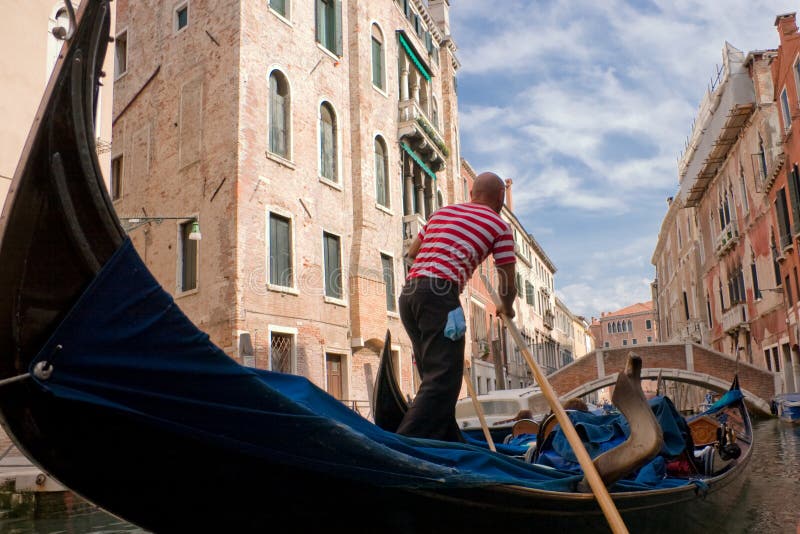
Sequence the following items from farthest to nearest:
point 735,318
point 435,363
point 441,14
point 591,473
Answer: point 735,318 → point 441,14 → point 435,363 → point 591,473

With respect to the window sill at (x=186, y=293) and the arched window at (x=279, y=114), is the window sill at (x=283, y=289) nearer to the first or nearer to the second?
the window sill at (x=186, y=293)

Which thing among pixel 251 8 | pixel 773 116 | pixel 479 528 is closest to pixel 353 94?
pixel 251 8

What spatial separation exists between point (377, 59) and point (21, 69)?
6875 millimetres

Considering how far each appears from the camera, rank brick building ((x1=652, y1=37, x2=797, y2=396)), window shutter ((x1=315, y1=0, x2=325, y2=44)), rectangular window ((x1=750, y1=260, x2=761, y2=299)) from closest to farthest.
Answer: window shutter ((x1=315, y1=0, x2=325, y2=44)) < brick building ((x1=652, y1=37, x2=797, y2=396)) < rectangular window ((x1=750, y1=260, x2=761, y2=299))

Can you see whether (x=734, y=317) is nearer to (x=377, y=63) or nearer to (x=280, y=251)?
(x=377, y=63)

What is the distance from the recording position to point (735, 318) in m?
18.1

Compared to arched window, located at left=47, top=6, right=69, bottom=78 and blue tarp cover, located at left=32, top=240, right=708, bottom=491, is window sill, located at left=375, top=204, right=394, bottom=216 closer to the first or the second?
arched window, located at left=47, top=6, right=69, bottom=78

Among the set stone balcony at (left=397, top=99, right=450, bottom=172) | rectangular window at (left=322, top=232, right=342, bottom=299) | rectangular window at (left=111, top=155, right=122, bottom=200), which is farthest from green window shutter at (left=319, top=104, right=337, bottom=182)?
rectangular window at (left=111, top=155, right=122, bottom=200)

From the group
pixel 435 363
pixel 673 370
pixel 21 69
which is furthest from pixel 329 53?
pixel 673 370

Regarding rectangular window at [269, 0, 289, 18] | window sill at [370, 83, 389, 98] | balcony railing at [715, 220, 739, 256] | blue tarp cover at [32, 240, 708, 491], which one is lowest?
blue tarp cover at [32, 240, 708, 491]

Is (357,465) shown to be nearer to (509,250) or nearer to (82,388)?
(82,388)

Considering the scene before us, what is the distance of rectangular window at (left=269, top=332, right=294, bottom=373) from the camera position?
8914 millimetres

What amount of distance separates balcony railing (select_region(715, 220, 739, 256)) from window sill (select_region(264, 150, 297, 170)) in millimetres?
12648

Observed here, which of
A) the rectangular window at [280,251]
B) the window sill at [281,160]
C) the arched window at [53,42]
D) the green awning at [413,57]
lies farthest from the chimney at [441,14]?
the arched window at [53,42]
